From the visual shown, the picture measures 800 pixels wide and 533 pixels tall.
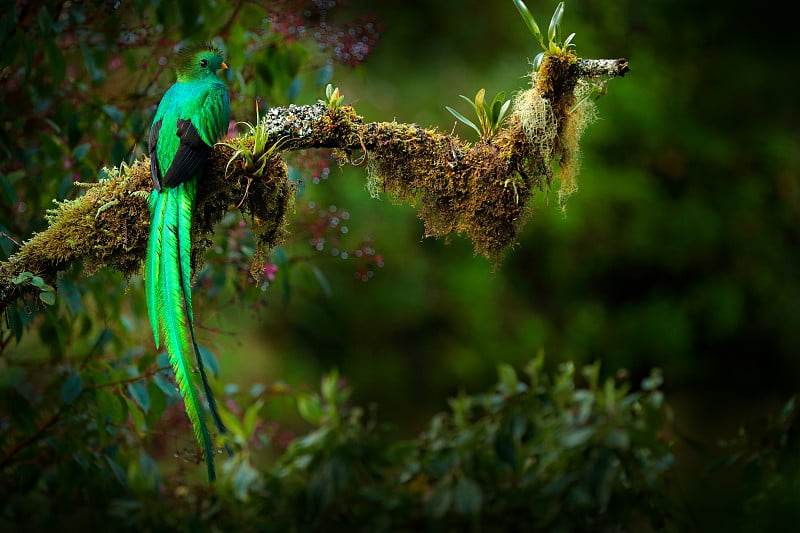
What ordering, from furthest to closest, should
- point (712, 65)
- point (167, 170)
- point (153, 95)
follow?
point (712, 65)
point (153, 95)
point (167, 170)

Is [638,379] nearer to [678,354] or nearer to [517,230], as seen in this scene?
[678,354]

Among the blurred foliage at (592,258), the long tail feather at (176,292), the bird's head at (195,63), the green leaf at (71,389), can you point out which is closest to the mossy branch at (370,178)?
the long tail feather at (176,292)

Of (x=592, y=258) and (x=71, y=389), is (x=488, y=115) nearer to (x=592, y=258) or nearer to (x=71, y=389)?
(x=71, y=389)

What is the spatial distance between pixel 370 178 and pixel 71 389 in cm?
95

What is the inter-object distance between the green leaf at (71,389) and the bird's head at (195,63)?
32.6 inches

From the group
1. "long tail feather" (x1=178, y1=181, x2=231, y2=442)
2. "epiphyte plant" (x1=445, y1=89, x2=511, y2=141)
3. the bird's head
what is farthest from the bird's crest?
"epiphyte plant" (x1=445, y1=89, x2=511, y2=141)

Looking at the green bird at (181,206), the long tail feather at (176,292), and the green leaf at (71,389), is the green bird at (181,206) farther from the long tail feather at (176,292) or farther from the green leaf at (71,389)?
the green leaf at (71,389)

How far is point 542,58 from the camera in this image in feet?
6.15

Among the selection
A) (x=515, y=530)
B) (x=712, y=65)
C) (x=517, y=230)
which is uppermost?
(x=712, y=65)

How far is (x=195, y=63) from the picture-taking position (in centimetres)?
204

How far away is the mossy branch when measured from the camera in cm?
182

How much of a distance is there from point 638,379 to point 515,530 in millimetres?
5020

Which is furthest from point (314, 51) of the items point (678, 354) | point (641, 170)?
point (678, 354)

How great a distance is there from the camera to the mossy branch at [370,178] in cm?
182
